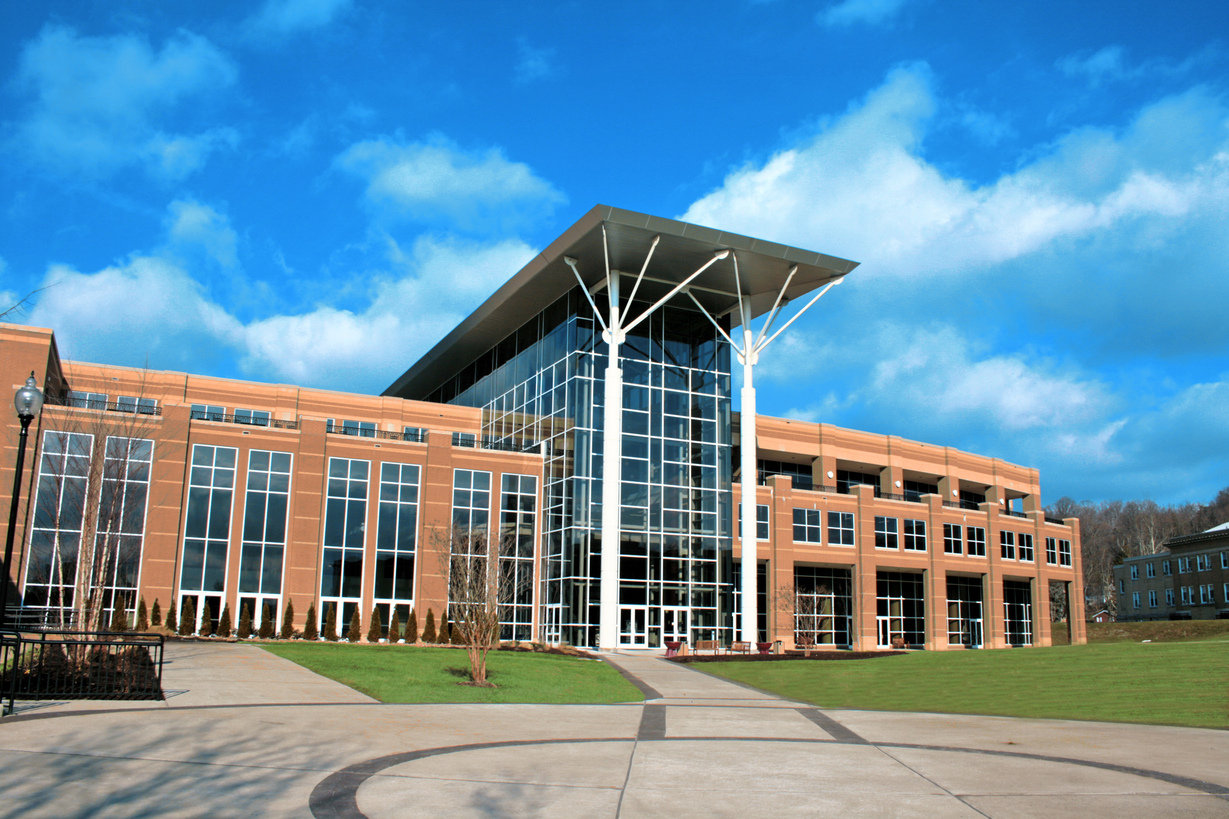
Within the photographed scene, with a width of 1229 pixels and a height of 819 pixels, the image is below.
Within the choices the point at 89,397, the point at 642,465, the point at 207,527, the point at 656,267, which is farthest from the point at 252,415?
the point at 656,267

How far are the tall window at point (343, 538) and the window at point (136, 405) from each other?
8772mm

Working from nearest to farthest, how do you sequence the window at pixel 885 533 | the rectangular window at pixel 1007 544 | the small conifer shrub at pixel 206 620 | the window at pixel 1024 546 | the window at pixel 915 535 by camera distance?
the small conifer shrub at pixel 206 620, the window at pixel 885 533, the window at pixel 915 535, the rectangular window at pixel 1007 544, the window at pixel 1024 546

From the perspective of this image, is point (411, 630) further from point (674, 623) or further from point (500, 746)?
point (500, 746)

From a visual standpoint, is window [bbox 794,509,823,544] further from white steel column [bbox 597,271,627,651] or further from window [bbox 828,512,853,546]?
white steel column [bbox 597,271,627,651]

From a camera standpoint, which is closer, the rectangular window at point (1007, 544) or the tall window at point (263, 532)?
the tall window at point (263, 532)

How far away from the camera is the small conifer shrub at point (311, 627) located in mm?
41812

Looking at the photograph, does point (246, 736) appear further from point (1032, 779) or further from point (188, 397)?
point (188, 397)

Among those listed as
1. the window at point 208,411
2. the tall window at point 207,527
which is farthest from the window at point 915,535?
the window at point 208,411

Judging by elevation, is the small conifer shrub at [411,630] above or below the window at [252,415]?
below

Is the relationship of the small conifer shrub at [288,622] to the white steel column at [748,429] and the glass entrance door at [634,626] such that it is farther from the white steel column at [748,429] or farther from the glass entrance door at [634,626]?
the white steel column at [748,429]

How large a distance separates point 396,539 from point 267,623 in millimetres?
7040

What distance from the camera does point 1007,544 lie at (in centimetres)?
6869

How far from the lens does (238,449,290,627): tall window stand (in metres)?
43.1

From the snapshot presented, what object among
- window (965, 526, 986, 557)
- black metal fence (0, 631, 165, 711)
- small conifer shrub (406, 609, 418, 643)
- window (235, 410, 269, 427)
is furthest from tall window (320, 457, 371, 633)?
window (965, 526, 986, 557)
